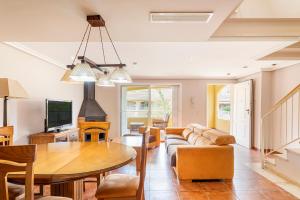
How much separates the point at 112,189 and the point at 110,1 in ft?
5.35

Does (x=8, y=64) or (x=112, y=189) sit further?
(x=8, y=64)

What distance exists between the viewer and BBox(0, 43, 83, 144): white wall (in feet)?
11.7

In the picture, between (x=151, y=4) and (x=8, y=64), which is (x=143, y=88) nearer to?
(x=8, y=64)

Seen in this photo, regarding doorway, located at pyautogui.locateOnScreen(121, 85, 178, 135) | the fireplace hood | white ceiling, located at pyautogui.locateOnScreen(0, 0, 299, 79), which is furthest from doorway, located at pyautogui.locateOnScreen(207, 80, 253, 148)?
the fireplace hood

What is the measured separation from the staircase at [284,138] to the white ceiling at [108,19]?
2.37 metres

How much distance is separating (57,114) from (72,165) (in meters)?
3.53

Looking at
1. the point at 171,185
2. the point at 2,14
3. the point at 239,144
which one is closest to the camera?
the point at 2,14

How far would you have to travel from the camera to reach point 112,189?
191 centimetres

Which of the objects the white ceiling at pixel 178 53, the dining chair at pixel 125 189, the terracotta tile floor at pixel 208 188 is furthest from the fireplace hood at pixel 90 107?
the dining chair at pixel 125 189

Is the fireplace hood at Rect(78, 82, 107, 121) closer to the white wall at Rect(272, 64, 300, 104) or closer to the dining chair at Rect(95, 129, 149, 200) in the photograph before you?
the white wall at Rect(272, 64, 300, 104)

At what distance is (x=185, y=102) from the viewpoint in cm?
767

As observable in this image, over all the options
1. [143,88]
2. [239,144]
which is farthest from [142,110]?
[239,144]

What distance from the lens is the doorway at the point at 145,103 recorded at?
7898 mm

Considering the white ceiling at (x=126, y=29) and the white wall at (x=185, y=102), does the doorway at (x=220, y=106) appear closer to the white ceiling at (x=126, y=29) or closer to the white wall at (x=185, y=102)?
the white wall at (x=185, y=102)
